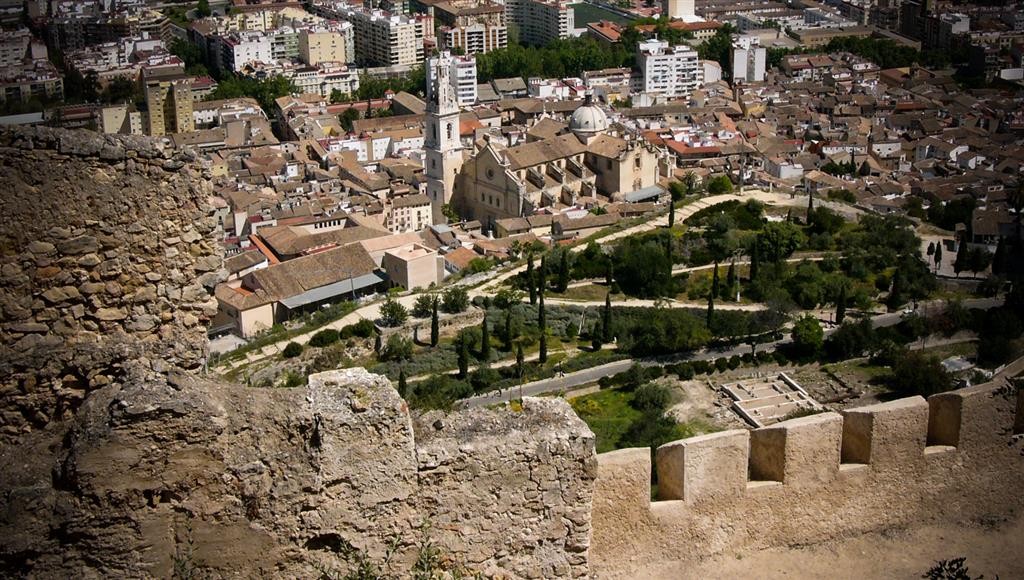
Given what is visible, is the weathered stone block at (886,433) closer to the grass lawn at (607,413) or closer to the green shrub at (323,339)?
the grass lawn at (607,413)

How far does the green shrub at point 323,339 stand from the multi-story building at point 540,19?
Answer: 3892 centimetres

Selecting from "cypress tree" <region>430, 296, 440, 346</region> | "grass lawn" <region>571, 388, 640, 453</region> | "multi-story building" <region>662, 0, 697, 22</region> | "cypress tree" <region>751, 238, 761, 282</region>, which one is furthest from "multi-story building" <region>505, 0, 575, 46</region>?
"grass lawn" <region>571, 388, 640, 453</region>

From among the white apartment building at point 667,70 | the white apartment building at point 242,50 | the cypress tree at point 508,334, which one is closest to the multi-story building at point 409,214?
the cypress tree at point 508,334

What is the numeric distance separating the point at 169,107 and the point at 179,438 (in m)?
41.9

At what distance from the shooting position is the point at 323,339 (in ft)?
72.0

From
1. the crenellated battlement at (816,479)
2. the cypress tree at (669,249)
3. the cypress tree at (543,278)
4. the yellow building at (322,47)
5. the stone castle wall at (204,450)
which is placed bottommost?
the cypress tree at (543,278)

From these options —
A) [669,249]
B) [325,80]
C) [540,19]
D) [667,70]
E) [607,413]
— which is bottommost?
[607,413]

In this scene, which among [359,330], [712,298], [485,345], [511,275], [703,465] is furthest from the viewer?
[511,275]

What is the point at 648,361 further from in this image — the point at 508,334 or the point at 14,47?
the point at 14,47

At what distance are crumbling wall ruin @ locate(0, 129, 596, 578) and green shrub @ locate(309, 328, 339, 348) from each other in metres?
17.7

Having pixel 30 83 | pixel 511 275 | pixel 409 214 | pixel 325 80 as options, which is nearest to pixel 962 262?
pixel 511 275

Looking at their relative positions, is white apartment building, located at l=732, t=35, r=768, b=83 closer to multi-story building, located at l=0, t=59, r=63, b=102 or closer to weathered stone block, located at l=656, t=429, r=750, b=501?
multi-story building, located at l=0, t=59, r=63, b=102

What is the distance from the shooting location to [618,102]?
47969 millimetres

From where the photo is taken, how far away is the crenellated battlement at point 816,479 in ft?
14.8
